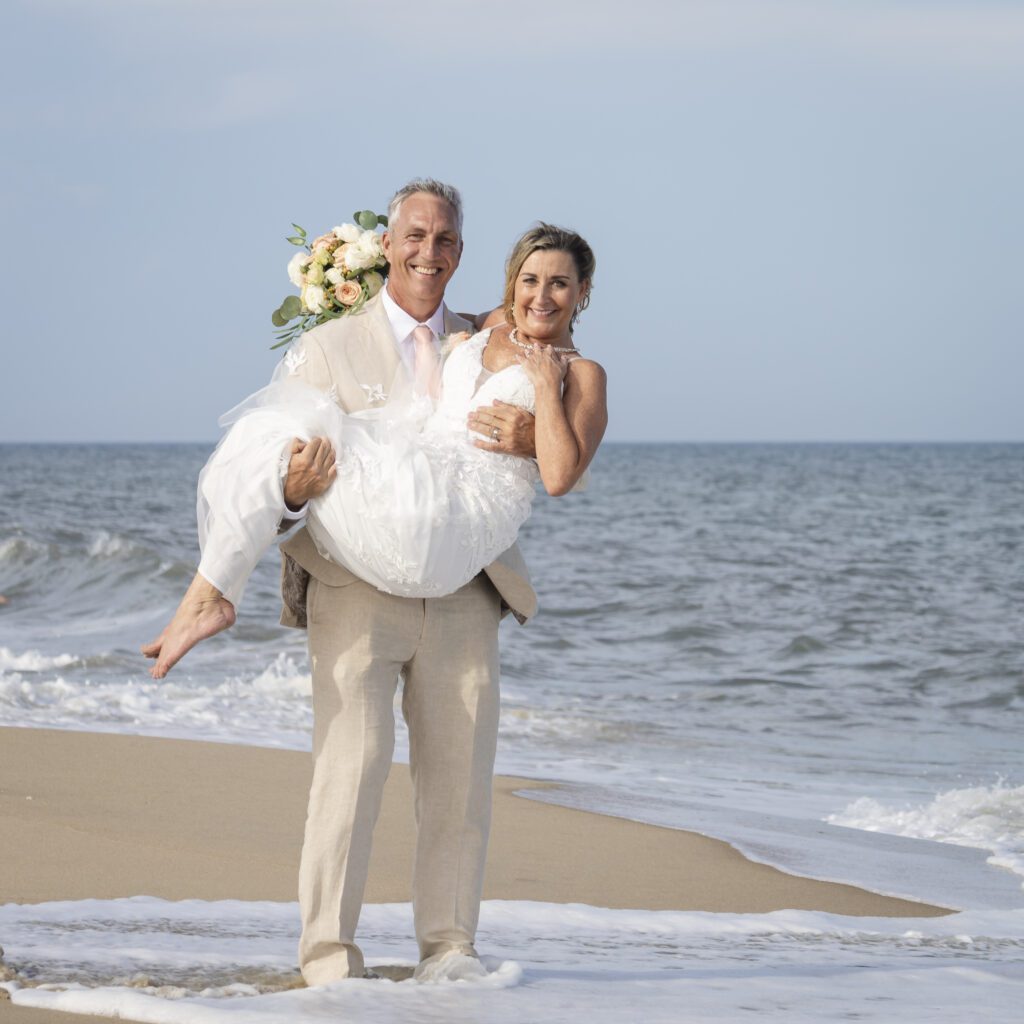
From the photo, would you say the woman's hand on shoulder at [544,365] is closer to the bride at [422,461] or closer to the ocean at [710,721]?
the bride at [422,461]

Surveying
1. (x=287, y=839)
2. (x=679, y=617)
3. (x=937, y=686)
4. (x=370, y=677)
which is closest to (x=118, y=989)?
(x=370, y=677)

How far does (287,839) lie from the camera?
5.60 metres

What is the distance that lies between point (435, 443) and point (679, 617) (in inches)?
444

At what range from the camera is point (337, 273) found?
3.79 metres

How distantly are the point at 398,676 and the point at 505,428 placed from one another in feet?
2.11

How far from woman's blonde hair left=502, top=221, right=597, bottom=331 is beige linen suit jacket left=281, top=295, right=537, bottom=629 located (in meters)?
0.32

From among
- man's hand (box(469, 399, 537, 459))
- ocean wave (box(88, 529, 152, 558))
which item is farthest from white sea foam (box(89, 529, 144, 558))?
man's hand (box(469, 399, 537, 459))

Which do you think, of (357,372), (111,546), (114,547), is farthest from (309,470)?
(111,546)

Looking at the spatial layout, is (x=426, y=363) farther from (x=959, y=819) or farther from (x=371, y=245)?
(x=959, y=819)

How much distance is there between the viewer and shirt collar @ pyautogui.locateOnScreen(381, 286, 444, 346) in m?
3.58

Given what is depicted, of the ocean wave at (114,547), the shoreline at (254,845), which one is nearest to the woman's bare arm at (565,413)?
the shoreline at (254,845)

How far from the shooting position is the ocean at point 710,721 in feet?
12.9

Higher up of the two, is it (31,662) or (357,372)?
(357,372)

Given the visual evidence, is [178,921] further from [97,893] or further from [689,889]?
[689,889]
